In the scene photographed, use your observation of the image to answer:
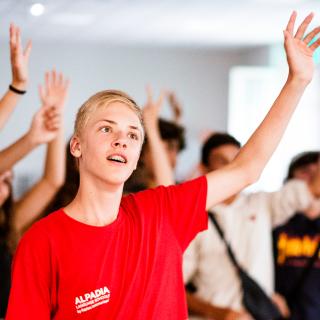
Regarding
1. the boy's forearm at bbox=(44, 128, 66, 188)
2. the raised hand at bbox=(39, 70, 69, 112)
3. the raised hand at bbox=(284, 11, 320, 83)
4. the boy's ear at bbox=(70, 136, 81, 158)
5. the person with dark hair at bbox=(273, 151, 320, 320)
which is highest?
the raised hand at bbox=(39, 70, 69, 112)

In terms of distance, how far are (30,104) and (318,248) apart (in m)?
5.86

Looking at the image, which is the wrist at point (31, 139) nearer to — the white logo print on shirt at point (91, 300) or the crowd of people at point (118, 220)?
the crowd of people at point (118, 220)

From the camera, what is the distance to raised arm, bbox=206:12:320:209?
170 cm

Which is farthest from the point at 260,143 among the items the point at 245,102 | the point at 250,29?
the point at 245,102

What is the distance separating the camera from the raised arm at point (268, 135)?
1.70m

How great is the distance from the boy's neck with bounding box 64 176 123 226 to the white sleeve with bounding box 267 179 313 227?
150cm

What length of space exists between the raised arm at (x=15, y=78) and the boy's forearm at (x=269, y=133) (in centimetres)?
98

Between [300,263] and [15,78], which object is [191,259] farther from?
[15,78]

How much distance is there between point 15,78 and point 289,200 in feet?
3.96

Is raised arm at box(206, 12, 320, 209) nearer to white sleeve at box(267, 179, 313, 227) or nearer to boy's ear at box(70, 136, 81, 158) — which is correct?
boy's ear at box(70, 136, 81, 158)

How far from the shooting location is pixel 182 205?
1.68 meters

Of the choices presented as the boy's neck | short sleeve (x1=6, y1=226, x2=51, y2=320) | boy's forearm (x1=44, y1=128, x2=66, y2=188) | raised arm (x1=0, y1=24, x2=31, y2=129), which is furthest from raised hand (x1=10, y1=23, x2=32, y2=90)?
short sleeve (x1=6, y1=226, x2=51, y2=320)

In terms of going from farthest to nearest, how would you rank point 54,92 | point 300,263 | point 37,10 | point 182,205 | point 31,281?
point 37,10 < point 300,263 < point 54,92 < point 182,205 < point 31,281

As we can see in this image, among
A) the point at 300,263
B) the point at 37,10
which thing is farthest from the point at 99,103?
the point at 37,10
